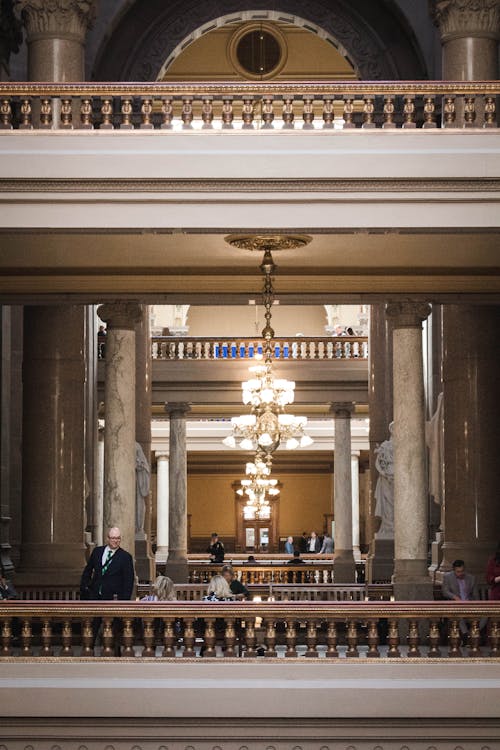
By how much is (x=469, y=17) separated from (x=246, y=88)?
12.0 ft

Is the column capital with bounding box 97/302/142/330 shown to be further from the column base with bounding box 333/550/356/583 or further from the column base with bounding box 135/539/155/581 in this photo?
the column base with bounding box 333/550/356/583

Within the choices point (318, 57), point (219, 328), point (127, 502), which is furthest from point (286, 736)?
point (219, 328)

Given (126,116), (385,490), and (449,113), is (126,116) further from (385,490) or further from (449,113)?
(385,490)

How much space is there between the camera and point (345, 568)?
963 inches

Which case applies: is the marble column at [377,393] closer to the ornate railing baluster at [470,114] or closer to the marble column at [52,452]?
the marble column at [52,452]

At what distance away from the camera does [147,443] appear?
68.4ft

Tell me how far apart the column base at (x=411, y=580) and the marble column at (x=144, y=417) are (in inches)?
253

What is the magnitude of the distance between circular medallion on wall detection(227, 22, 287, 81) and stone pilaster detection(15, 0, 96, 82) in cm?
1060

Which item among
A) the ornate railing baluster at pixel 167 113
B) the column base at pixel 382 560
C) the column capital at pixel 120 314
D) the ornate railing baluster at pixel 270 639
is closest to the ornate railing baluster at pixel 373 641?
the ornate railing baluster at pixel 270 639

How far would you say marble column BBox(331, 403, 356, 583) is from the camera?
24484 millimetres

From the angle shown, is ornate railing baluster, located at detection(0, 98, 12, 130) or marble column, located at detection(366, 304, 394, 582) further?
marble column, located at detection(366, 304, 394, 582)

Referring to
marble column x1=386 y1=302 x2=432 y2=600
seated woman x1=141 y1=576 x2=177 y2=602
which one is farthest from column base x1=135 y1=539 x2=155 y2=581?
seated woman x1=141 y1=576 x2=177 y2=602

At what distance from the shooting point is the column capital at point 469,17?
47.9 feet

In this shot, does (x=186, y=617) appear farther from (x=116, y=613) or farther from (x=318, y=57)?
(x=318, y=57)
